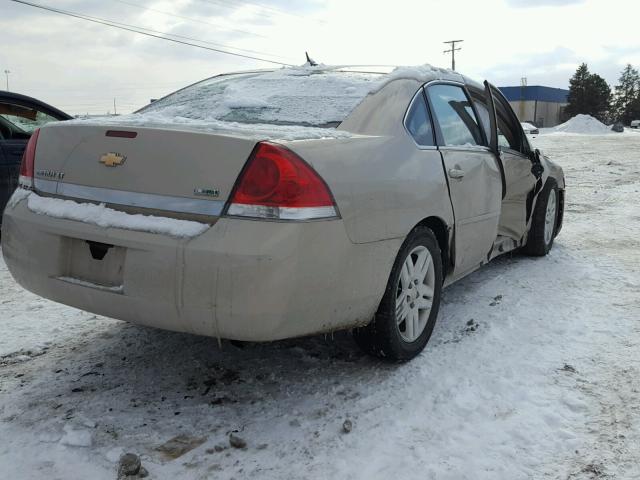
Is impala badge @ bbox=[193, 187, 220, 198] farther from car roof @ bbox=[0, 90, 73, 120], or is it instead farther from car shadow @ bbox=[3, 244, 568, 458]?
car roof @ bbox=[0, 90, 73, 120]

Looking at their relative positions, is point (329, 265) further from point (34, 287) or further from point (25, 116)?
point (25, 116)

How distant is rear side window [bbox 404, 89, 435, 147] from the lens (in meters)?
3.31

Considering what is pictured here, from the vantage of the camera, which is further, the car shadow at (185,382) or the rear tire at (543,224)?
the rear tire at (543,224)

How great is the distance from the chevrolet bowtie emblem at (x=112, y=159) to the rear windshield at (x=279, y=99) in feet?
2.26

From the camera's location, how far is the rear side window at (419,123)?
331 cm

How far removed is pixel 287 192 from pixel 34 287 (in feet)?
4.38

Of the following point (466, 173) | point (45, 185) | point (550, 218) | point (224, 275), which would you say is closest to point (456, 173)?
point (466, 173)

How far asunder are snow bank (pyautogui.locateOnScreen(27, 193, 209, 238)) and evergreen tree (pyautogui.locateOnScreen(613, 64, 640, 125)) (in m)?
111

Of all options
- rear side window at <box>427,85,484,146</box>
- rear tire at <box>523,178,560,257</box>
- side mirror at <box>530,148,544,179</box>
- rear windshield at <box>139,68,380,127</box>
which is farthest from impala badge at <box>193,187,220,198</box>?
rear tire at <box>523,178,560,257</box>

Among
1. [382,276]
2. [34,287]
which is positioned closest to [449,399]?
[382,276]

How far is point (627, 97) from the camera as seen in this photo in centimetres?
10450

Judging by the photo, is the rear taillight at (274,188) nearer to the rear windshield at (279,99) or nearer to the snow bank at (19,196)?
the rear windshield at (279,99)

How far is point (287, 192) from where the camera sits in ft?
8.04

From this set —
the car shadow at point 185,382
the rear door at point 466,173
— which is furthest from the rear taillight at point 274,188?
the rear door at point 466,173
